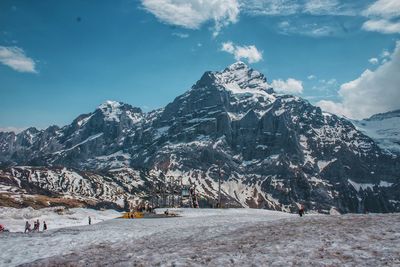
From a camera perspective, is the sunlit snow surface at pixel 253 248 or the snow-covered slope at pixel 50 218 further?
the snow-covered slope at pixel 50 218

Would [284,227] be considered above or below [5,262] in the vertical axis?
above

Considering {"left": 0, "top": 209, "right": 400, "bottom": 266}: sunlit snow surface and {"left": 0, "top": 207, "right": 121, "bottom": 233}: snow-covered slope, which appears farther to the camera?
{"left": 0, "top": 207, "right": 121, "bottom": 233}: snow-covered slope

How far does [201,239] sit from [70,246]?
948 cm

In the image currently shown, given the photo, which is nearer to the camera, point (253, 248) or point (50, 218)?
point (253, 248)

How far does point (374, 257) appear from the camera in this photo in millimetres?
17719

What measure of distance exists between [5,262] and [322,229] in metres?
17.8

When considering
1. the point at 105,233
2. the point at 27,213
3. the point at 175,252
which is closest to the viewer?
the point at 175,252

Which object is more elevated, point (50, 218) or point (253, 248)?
point (50, 218)

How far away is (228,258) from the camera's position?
64.4ft

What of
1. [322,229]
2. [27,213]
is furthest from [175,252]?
[27,213]

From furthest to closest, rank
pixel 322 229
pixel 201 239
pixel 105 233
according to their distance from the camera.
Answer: pixel 105 233, pixel 201 239, pixel 322 229

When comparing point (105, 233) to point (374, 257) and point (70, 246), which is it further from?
point (374, 257)

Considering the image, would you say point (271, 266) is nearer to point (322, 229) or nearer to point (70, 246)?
point (322, 229)

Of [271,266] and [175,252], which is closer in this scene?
[271,266]
